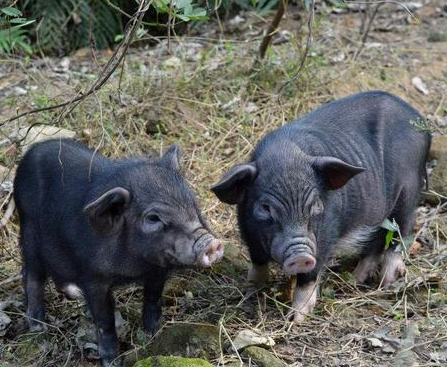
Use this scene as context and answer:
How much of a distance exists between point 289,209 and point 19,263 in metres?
2.31

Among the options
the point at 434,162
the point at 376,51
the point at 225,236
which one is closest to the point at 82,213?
the point at 225,236

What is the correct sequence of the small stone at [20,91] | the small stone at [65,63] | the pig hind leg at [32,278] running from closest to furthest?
the pig hind leg at [32,278], the small stone at [20,91], the small stone at [65,63]

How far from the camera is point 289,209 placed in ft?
19.5

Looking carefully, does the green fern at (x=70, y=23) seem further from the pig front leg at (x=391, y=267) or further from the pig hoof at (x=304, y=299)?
the pig hoof at (x=304, y=299)

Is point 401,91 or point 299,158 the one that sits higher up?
point 299,158

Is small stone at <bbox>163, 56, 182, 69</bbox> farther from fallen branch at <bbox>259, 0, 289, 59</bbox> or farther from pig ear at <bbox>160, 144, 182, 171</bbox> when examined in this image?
pig ear at <bbox>160, 144, 182, 171</bbox>

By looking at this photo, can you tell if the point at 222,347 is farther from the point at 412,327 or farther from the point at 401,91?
the point at 401,91

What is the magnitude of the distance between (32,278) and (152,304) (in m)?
0.89

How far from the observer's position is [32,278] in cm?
637

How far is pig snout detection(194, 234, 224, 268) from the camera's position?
17.7ft

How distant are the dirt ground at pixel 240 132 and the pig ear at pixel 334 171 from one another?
3.08 feet

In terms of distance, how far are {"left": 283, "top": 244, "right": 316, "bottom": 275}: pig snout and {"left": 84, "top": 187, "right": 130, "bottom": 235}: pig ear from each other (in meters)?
1.07

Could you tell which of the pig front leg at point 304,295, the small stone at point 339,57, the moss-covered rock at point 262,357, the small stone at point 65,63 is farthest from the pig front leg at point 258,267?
the small stone at point 65,63

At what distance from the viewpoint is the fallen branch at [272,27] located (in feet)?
28.8
